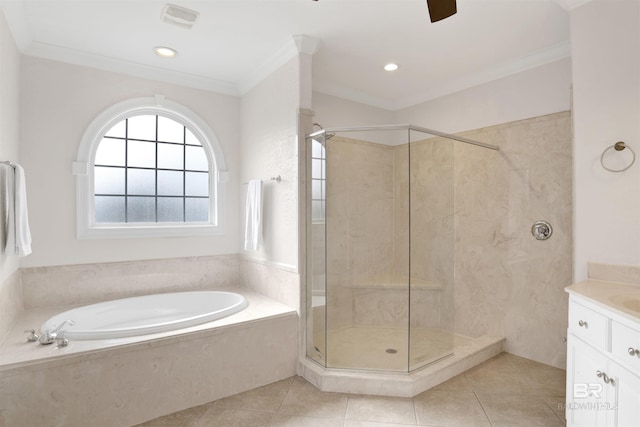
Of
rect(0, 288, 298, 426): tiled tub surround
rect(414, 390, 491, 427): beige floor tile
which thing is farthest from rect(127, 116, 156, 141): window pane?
rect(414, 390, 491, 427): beige floor tile

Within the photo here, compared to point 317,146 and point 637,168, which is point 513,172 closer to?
point 637,168

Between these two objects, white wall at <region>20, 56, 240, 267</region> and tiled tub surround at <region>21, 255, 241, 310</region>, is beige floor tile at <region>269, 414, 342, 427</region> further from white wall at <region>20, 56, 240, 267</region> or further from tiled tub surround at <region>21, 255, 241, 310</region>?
white wall at <region>20, 56, 240, 267</region>

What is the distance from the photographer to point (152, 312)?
3043 millimetres

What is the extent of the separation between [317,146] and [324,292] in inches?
45.7

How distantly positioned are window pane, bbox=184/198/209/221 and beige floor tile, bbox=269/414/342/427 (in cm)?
205

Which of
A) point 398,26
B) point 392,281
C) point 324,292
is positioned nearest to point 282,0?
point 398,26

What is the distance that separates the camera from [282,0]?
6.86ft

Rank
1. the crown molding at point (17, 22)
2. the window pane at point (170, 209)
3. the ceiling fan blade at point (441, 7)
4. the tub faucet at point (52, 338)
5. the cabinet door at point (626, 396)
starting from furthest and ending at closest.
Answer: the window pane at point (170, 209) < the crown molding at point (17, 22) < the tub faucet at point (52, 338) < the cabinet door at point (626, 396) < the ceiling fan blade at point (441, 7)

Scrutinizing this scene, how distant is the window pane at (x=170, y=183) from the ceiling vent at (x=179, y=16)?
4.67 ft

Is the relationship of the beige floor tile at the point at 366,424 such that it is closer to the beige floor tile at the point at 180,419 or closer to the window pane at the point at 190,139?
the beige floor tile at the point at 180,419

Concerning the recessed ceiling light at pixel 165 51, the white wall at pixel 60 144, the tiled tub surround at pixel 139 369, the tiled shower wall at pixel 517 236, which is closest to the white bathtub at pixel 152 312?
the tiled tub surround at pixel 139 369

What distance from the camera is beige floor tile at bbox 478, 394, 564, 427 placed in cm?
202

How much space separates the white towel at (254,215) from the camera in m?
3.02

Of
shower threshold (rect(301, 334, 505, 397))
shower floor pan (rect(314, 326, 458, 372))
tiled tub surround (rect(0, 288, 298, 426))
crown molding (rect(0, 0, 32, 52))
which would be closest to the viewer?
tiled tub surround (rect(0, 288, 298, 426))
